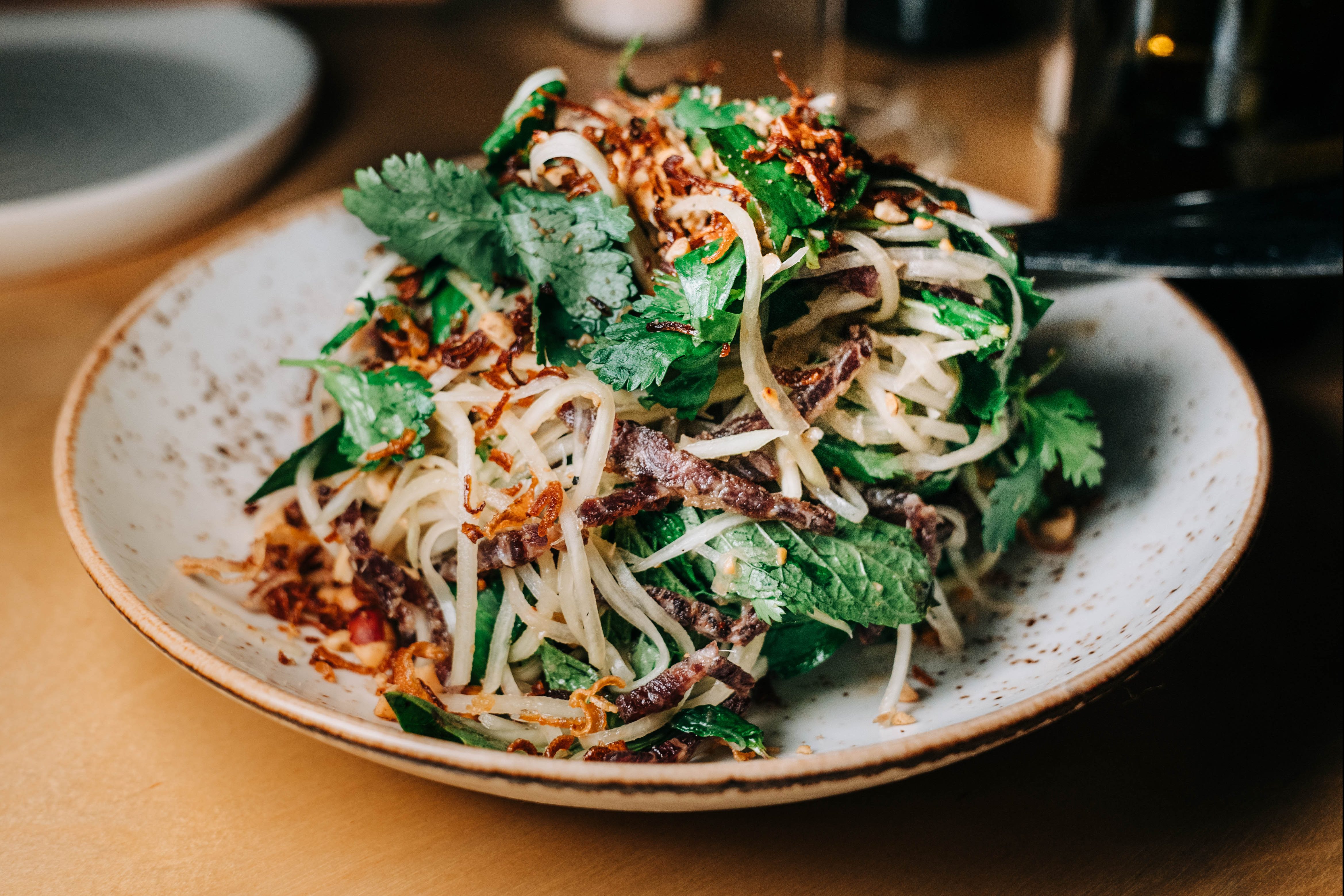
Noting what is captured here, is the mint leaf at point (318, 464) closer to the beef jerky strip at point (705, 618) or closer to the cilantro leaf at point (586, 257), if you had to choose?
the cilantro leaf at point (586, 257)

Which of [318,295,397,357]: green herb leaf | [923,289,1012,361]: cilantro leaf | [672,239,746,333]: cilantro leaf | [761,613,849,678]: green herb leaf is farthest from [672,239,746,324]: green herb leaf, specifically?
[318,295,397,357]: green herb leaf

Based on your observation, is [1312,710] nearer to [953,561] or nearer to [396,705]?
[953,561]

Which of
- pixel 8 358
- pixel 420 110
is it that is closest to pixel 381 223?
pixel 8 358

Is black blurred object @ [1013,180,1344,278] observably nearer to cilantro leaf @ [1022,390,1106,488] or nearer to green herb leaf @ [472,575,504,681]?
cilantro leaf @ [1022,390,1106,488]

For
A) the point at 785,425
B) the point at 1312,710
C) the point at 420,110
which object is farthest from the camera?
the point at 420,110

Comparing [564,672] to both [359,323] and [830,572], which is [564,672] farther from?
[359,323]
